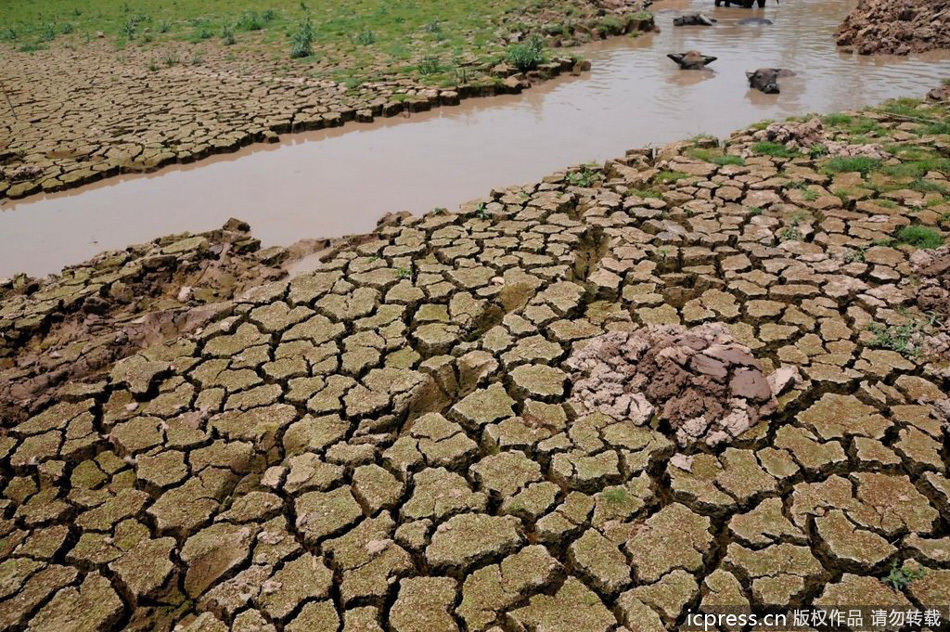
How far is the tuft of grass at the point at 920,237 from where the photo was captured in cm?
524

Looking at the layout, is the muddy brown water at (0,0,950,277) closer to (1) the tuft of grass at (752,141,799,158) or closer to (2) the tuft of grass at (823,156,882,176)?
(1) the tuft of grass at (752,141,799,158)

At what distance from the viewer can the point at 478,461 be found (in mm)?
3566

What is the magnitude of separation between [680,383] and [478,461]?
133 cm

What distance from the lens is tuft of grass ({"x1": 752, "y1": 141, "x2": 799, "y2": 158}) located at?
737 centimetres

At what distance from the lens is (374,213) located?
23.1 feet

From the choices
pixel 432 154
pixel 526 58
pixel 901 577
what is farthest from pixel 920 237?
pixel 526 58

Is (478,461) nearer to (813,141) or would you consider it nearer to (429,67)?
(813,141)

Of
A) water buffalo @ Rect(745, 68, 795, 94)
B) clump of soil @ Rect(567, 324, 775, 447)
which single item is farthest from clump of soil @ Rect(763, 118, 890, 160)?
clump of soil @ Rect(567, 324, 775, 447)

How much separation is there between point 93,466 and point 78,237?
4336 mm

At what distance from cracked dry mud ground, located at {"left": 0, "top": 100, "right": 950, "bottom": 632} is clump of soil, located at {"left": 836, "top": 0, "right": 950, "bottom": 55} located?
33.6 ft

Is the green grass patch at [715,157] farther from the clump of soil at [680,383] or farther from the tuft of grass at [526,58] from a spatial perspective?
the tuft of grass at [526,58]

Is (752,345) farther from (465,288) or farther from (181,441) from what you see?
(181,441)

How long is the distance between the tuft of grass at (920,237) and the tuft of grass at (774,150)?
2.21 m

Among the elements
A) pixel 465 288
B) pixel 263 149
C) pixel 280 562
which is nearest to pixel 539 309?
pixel 465 288
